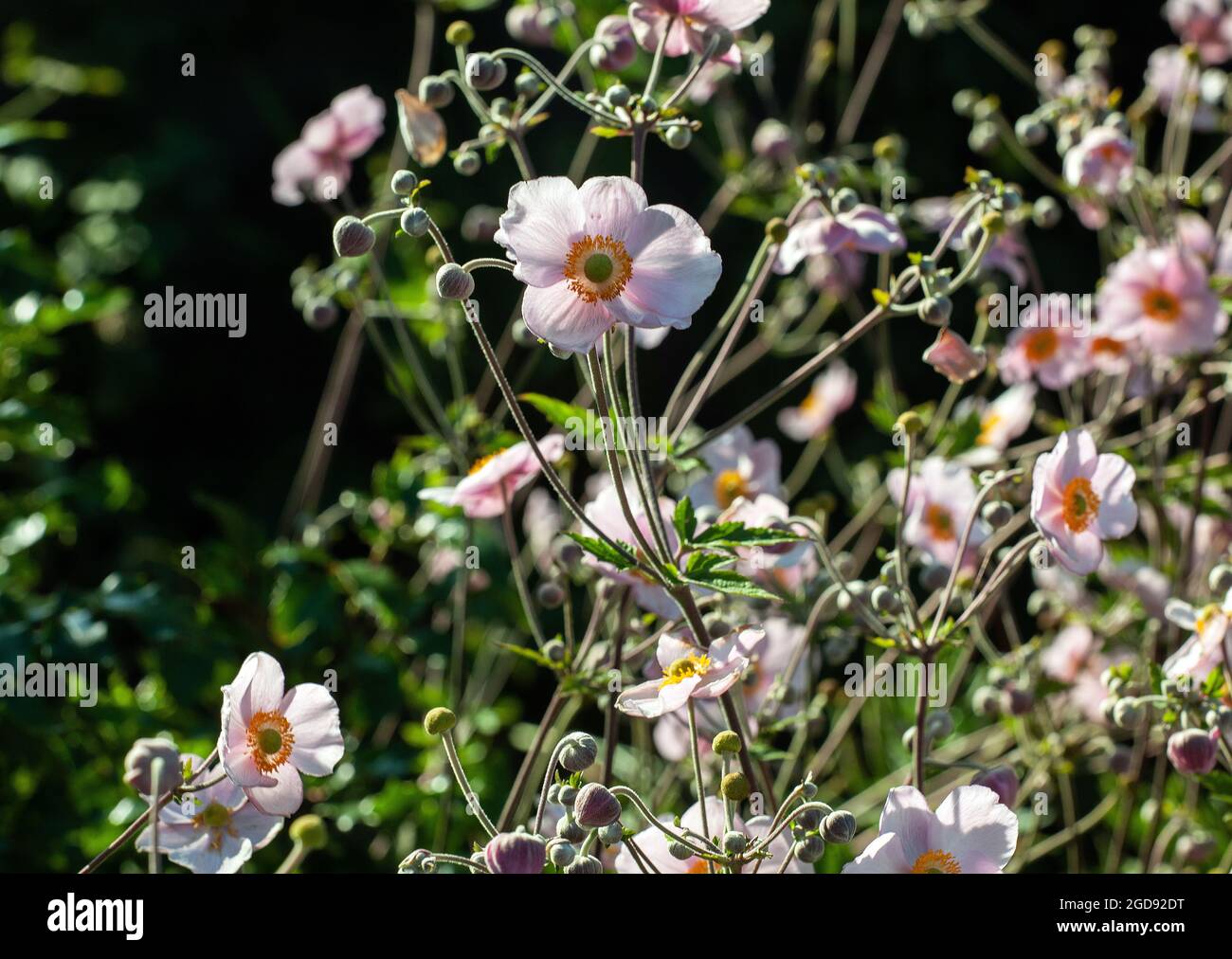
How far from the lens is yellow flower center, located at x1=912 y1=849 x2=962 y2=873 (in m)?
0.88

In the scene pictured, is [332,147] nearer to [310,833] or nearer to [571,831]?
[310,833]

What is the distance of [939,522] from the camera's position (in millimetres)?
1316

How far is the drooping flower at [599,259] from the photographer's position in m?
0.86

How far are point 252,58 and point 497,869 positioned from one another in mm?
2788

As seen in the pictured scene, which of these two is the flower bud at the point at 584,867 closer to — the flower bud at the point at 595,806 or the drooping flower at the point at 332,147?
the flower bud at the point at 595,806

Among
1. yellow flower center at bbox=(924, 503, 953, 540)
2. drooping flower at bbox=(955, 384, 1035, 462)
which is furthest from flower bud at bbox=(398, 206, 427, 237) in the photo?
drooping flower at bbox=(955, 384, 1035, 462)

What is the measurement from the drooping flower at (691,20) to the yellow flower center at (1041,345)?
22.2 inches

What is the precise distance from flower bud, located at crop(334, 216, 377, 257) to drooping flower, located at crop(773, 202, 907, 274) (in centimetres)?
41

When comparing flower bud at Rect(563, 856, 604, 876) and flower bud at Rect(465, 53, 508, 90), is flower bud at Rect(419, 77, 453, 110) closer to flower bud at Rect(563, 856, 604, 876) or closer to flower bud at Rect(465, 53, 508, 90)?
flower bud at Rect(465, 53, 508, 90)

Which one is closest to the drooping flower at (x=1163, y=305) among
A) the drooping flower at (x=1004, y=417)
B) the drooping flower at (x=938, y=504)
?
the drooping flower at (x=1004, y=417)

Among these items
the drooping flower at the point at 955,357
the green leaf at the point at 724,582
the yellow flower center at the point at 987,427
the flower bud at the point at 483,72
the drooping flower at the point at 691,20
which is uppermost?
the drooping flower at the point at 691,20

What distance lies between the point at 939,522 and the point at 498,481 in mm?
485

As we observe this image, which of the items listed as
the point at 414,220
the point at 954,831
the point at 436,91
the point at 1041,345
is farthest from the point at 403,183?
the point at 1041,345
